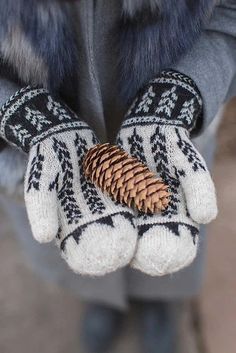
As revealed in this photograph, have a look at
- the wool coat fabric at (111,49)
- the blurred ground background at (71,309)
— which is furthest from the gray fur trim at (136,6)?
the blurred ground background at (71,309)

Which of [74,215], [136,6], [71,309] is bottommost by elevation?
[71,309]

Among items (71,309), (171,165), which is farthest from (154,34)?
(71,309)

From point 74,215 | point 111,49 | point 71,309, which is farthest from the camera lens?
point 71,309

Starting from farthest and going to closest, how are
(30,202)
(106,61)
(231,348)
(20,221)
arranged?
(231,348), (20,221), (106,61), (30,202)

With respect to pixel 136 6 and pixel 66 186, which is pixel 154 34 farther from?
pixel 66 186

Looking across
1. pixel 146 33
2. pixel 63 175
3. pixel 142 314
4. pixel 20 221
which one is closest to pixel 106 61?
pixel 146 33

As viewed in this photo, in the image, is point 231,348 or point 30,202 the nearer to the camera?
point 30,202

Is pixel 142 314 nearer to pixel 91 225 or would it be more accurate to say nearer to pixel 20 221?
pixel 20 221
